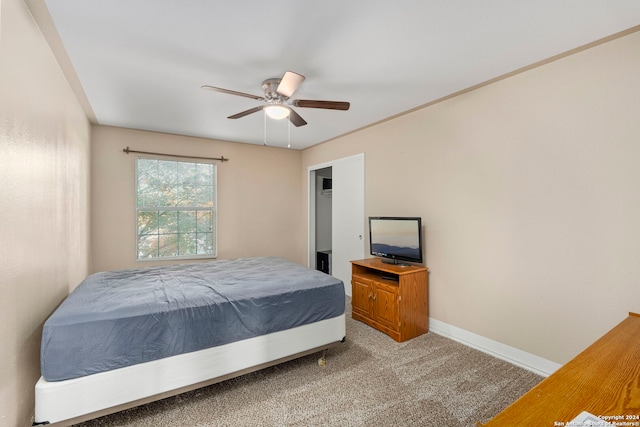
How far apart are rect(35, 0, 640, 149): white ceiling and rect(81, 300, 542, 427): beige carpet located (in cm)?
255

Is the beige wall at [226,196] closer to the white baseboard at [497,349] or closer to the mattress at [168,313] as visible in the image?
the mattress at [168,313]

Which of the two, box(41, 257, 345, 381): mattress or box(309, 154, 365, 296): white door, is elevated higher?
box(309, 154, 365, 296): white door

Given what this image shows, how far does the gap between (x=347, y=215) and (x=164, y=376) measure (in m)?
3.24

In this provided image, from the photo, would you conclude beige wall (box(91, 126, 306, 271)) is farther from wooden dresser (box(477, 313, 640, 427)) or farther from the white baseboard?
wooden dresser (box(477, 313, 640, 427))

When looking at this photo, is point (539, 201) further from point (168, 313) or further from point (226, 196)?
point (226, 196)

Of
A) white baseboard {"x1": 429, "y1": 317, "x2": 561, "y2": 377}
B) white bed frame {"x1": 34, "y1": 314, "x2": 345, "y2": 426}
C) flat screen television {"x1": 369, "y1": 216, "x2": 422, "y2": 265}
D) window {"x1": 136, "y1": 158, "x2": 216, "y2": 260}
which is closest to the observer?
white bed frame {"x1": 34, "y1": 314, "x2": 345, "y2": 426}

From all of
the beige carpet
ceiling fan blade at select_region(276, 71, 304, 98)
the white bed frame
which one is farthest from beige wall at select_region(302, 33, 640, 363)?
the white bed frame

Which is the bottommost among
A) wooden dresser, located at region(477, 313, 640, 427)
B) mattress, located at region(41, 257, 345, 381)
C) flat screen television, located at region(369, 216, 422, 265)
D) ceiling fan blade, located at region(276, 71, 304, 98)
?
mattress, located at region(41, 257, 345, 381)

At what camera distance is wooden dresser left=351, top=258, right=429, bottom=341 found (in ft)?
9.67

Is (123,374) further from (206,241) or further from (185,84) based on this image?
(206,241)

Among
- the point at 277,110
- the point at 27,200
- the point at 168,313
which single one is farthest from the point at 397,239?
the point at 27,200

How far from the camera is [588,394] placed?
0.89 metres

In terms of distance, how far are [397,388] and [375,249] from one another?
1725 millimetres

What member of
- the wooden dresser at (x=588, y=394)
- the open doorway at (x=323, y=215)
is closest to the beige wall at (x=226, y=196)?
the open doorway at (x=323, y=215)
